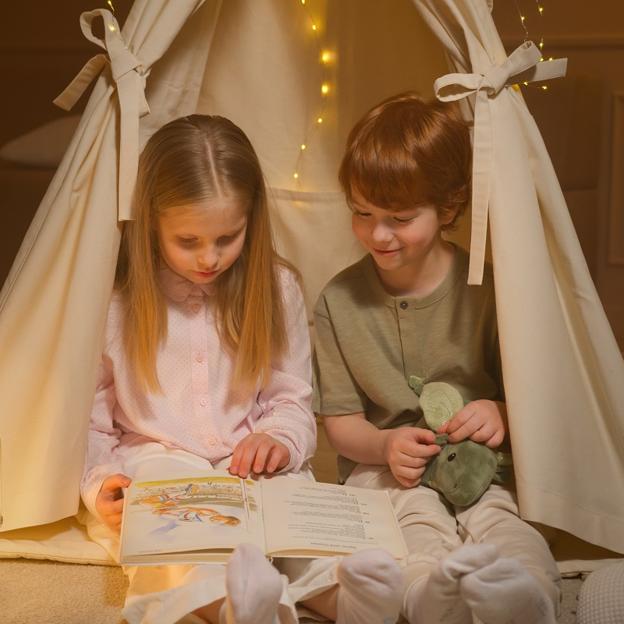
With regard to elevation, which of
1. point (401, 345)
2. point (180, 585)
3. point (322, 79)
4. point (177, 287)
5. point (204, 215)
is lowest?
point (180, 585)

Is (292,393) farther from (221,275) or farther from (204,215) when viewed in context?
(204,215)

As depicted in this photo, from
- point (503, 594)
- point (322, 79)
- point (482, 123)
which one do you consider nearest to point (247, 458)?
point (503, 594)

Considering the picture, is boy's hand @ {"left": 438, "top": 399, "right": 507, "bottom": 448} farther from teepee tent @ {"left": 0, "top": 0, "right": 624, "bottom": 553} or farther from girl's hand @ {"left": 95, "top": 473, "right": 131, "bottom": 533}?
girl's hand @ {"left": 95, "top": 473, "right": 131, "bottom": 533}

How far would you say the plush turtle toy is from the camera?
1.57 m

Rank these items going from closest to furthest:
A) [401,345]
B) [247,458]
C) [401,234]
A: 1. [247,458]
2. [401,234]
3. [401,345]

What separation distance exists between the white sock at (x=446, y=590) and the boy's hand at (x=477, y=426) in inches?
12.3

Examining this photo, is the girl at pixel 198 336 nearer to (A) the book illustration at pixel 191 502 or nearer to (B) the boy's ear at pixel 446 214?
(A) the book illustration at pixel 191 502

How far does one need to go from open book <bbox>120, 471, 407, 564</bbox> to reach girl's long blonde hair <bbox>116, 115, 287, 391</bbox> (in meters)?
0.25

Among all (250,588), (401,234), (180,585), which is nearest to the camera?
(250,588)

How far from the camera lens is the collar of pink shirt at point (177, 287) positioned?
1.67 metres

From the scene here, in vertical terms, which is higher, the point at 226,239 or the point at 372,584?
the point at 226,239

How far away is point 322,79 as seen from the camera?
203 centimetres

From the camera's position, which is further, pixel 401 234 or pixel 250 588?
pixel 401 234

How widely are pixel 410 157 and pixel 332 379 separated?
16.2 inches
